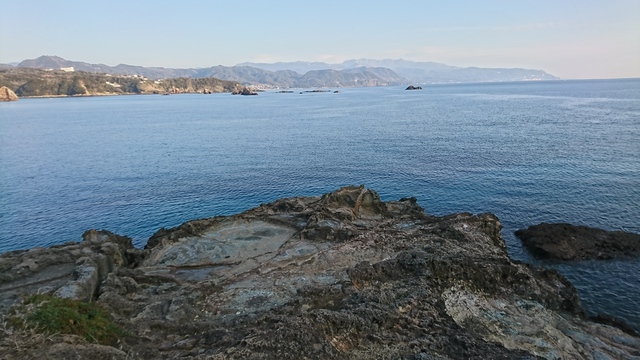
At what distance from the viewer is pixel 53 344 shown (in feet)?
55.3

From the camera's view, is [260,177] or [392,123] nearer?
[260,177]

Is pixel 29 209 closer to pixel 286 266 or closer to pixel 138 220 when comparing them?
pixel 138 220

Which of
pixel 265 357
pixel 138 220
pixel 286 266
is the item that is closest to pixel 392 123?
pixel 138 220

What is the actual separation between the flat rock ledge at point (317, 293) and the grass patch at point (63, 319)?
3.23ft

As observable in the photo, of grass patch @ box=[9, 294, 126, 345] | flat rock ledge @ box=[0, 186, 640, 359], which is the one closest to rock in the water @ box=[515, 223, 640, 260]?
flat rock ledge @ box=[0, 186, 640, 359]

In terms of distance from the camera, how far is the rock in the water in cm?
3916

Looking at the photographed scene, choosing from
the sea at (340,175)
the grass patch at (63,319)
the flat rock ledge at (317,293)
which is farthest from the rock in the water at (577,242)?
the grass patch at (63,319)

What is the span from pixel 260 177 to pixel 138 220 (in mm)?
23034

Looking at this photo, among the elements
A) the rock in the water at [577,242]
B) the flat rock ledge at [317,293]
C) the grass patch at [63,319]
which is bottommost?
the rock in the water at [577,242]

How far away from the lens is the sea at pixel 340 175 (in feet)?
152

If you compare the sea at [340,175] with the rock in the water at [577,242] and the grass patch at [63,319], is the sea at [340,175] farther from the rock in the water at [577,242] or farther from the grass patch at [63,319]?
the grass patch at [63,319]

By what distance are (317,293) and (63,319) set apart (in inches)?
595

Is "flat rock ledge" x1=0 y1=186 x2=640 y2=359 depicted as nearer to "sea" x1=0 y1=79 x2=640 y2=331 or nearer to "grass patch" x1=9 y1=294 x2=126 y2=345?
"grass patch" x1=9 y1=294 x2=126 y2=345

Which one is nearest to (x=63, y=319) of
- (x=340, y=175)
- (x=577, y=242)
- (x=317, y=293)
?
(x=317, y=293)
